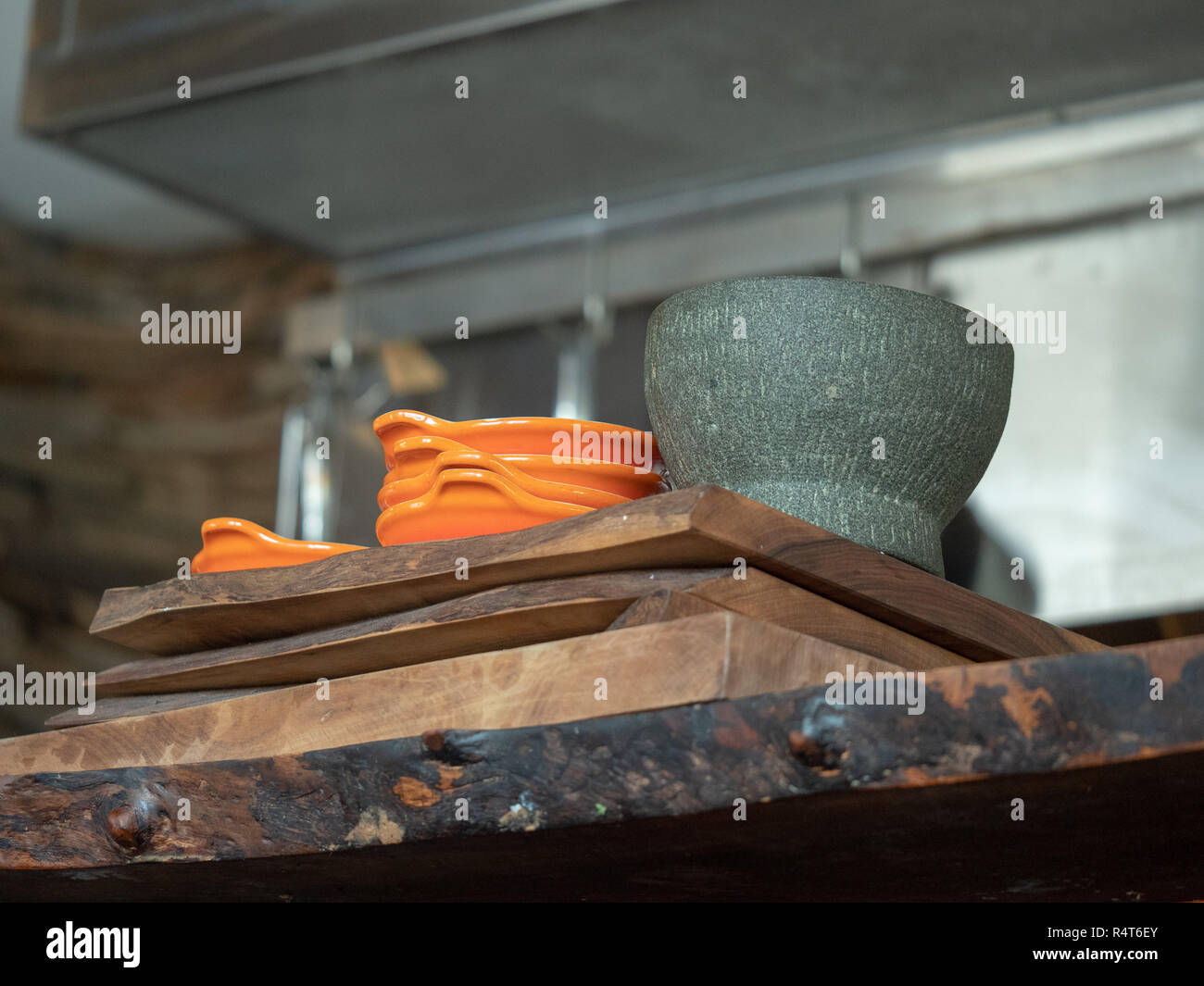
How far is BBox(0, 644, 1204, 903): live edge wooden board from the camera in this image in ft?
1.55

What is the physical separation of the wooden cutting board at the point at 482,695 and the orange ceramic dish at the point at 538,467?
136 millimetres

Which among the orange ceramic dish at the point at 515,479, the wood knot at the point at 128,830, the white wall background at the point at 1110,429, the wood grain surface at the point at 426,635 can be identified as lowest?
the wood knot at the point at 128,830

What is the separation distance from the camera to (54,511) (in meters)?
2.86

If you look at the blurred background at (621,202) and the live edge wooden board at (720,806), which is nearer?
the live edge wooden board at (720,806)

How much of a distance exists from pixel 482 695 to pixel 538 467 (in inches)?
6.7

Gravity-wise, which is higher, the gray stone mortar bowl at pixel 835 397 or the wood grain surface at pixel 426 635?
the gray stone mortar bowl at pixel 835 397

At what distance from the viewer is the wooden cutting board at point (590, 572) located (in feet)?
1.98

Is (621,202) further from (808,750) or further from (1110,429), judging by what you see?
(808,750)

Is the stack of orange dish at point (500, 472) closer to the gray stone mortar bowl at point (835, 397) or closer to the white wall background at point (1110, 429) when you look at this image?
the gray stone mortar bowl at point (835, 397)

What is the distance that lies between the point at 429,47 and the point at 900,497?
916mm

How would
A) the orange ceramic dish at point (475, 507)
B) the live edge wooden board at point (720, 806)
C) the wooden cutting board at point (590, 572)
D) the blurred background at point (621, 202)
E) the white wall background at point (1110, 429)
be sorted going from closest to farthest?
the live edge wooden board at point (720, 806)
the wooden cutting board at point (590, 572)
the orange ceramic dish at point (475, 507)
the blurred background at point (621, 202)
the white wall background at point (1110, 429)

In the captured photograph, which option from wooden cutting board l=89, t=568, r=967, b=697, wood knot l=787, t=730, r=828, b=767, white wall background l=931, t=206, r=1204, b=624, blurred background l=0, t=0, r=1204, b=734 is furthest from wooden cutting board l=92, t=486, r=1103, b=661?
white wall background l=931, t=206, r=1204, b=624

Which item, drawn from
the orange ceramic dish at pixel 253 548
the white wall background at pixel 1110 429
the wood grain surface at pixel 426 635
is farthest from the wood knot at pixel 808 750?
the white wall background at pixel 1110 429
